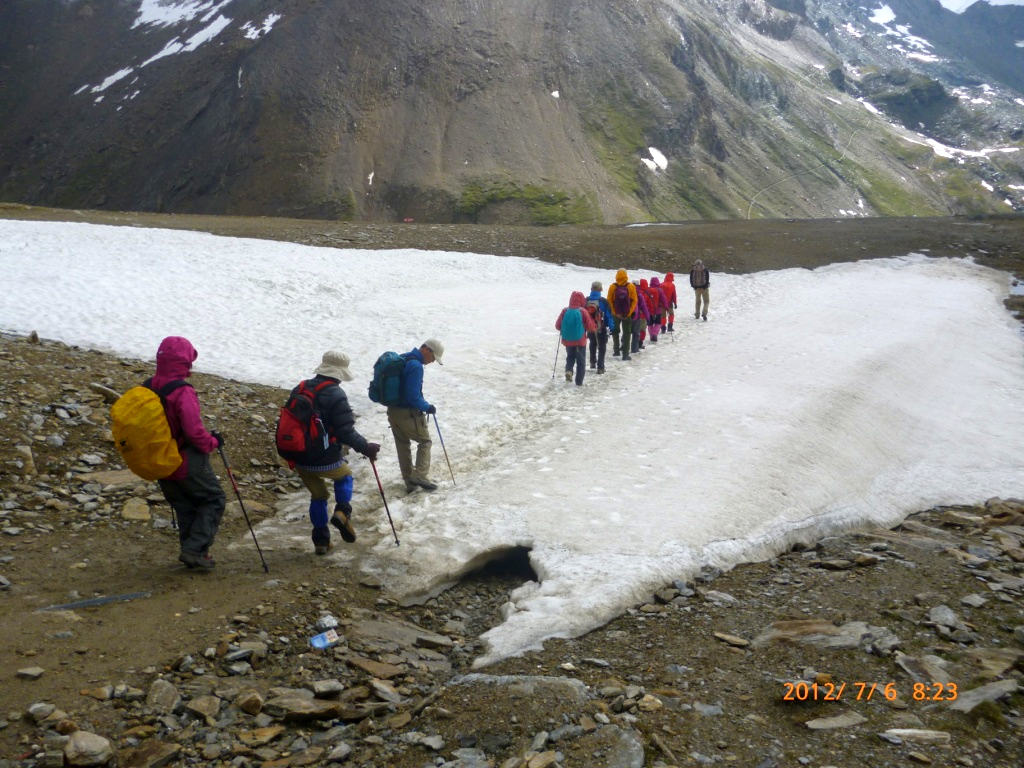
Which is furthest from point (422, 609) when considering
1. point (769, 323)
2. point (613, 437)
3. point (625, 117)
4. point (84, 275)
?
point (625, 117)

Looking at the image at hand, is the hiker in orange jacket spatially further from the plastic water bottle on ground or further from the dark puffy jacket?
the plastic water bottle on ground

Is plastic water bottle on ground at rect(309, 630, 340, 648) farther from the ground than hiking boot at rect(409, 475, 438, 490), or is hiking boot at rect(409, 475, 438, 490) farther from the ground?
hiking boot at rect(409, 475, 438, 490)

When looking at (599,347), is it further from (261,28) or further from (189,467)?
(261,28)

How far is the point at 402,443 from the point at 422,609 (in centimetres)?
371

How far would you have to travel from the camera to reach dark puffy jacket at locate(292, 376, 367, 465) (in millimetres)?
9633

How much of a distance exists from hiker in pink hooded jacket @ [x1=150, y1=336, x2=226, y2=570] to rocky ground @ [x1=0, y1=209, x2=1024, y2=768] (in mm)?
423

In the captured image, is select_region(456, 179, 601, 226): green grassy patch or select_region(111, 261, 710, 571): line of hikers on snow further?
select_region(456, 179, 601, 226): green grassy patch

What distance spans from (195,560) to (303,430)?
6.25 ft

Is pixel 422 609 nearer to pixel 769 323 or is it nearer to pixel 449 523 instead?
pixel 449 523

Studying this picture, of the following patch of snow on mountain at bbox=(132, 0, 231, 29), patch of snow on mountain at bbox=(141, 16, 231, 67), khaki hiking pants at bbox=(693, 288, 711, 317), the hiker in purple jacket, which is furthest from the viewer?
patch of snow on mountain at bbox=(132, 0, 231, 29)

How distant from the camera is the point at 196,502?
9164 millimetres

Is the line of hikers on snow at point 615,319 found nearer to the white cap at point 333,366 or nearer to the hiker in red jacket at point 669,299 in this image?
the hiker in red jacket at point 669,299

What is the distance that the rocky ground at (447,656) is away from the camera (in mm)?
6023

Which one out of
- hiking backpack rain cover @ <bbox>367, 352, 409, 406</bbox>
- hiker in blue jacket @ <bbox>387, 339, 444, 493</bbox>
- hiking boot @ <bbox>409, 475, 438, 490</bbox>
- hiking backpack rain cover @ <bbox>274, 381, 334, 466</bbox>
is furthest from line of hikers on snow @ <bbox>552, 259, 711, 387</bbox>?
hiking backpack rain cover @ <bbox>274, 381, 334, 466</bbox>
